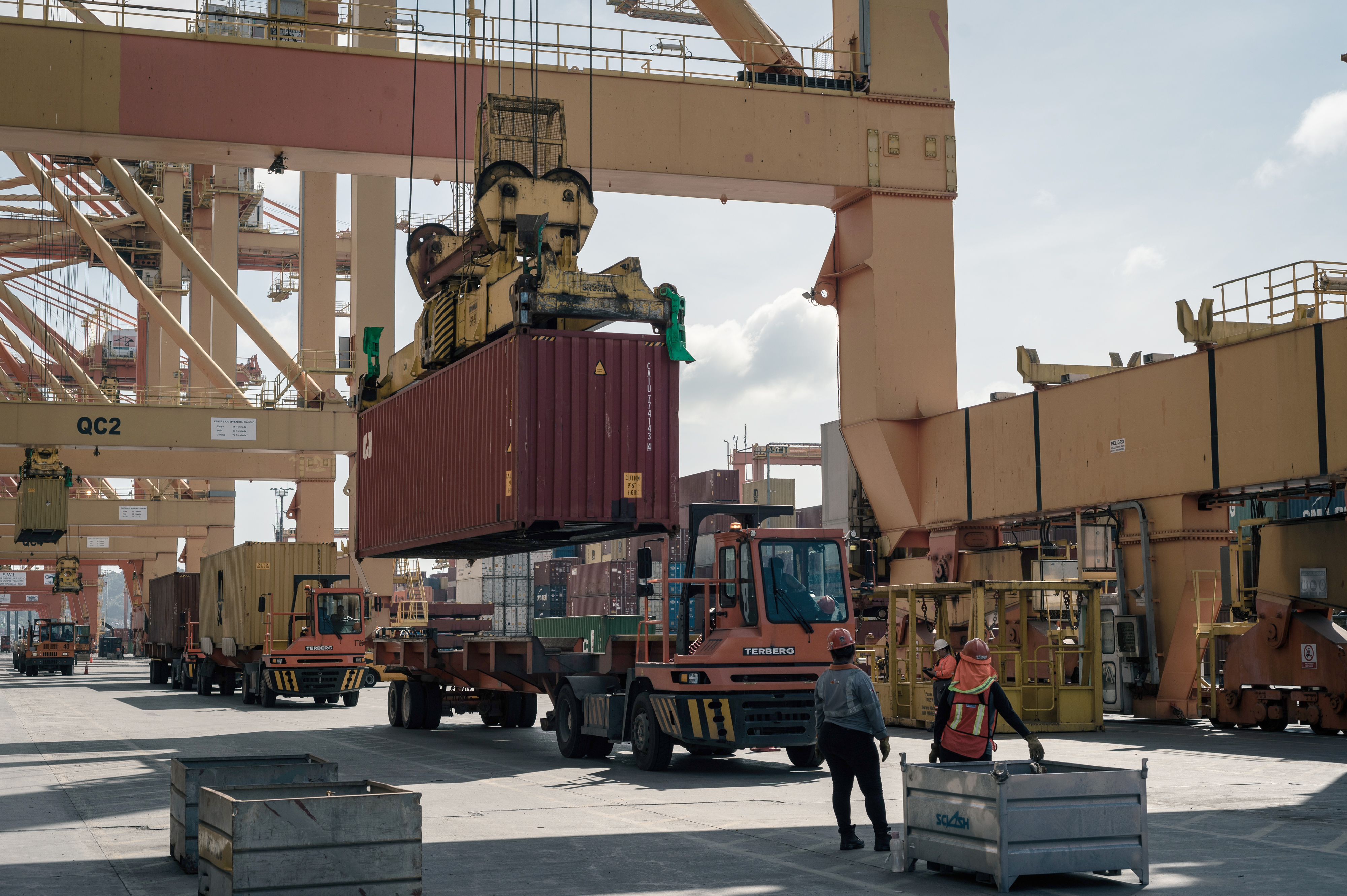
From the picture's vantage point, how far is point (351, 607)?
25.2 metres

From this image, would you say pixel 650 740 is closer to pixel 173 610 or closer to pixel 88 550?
pixel 173 610

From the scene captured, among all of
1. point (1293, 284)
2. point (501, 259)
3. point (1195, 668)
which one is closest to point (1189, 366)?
point (1293, 284)

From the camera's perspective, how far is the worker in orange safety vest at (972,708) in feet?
27.6

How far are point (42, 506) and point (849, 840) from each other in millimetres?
29222

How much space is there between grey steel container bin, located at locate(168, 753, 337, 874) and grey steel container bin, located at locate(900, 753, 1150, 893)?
141 inches

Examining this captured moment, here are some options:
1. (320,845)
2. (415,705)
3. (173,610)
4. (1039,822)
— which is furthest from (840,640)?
(173,610)

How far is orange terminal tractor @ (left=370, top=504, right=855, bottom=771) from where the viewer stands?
1292cm

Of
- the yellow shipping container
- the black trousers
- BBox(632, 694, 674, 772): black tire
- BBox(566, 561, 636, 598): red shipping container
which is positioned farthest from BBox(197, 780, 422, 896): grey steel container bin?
BBox(566, 561, 636, 598): red shipping container

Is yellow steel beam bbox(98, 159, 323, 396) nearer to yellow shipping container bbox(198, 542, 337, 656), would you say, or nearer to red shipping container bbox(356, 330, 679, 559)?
yellow shipping container bbox(198, 542, 337, 656)

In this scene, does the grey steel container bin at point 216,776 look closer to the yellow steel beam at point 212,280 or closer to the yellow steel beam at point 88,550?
the yellow steel beam at point 212,280

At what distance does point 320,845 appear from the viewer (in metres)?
6.32

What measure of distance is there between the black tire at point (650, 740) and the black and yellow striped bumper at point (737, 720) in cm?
30

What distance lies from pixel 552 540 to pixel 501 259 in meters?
3.22

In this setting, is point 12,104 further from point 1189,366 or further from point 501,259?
point 1189,366
